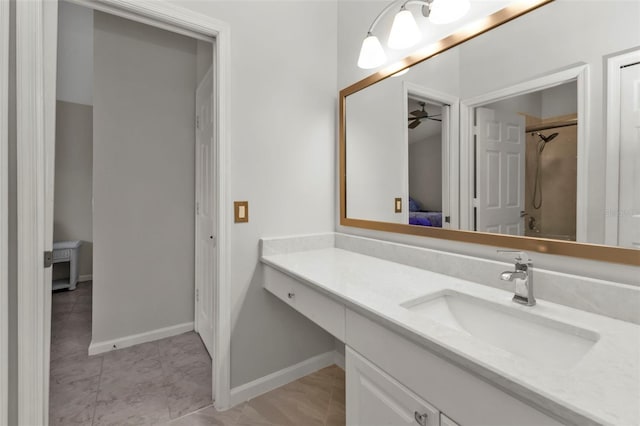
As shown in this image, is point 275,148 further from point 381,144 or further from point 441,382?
point 441,382

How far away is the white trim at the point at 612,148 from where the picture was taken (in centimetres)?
90

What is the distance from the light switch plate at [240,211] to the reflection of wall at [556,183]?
4.36ft

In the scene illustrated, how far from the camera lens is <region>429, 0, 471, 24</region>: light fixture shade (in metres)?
1.23

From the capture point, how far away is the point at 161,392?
1.79 m

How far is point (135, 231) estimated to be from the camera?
2.41 meters

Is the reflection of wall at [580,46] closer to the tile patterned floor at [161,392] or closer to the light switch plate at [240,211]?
the light switch plate at [240,211]

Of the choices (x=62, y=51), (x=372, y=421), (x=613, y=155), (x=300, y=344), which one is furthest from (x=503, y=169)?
(x=62, y=51)

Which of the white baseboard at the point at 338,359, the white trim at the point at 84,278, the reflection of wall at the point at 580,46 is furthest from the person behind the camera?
the white trim at the point at 84,278

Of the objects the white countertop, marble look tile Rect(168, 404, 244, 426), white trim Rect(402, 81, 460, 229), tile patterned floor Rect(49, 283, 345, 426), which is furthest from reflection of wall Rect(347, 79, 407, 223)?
marble look tile Rect(168, 404, 244, 426)

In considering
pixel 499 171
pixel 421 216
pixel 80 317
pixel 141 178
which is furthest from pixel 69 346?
pixel 499 171

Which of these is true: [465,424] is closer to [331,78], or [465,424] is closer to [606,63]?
[606,63]

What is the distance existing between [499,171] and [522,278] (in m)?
0.45

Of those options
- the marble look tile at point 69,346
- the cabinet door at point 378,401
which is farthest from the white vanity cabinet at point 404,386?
the marble look tile at point 69,346

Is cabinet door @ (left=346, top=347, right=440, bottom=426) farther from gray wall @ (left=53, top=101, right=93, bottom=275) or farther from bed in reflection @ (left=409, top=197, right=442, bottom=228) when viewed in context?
gray wall @ (left=53, top=101, right=93, bottom=275)
